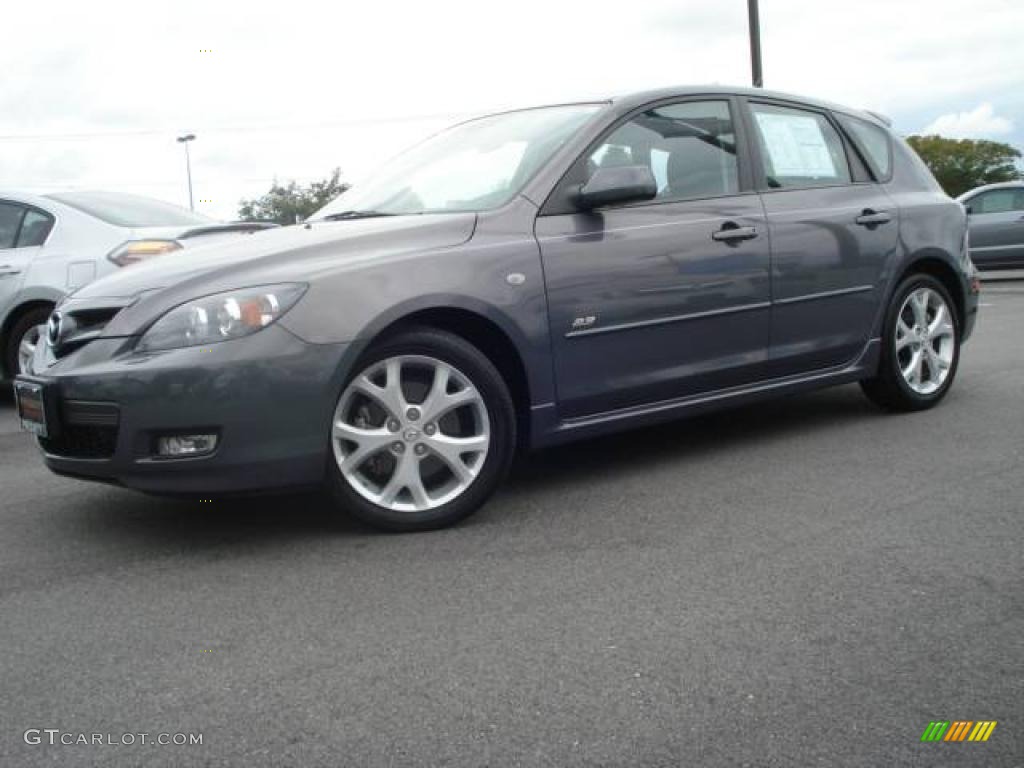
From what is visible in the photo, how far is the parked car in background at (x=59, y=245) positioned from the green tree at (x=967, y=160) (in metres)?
88.5

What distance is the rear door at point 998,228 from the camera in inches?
717

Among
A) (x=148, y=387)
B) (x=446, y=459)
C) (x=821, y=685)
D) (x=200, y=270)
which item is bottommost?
(x=821, y=685)

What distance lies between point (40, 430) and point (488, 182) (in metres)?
1.94

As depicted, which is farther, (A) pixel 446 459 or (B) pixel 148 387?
(A) pixel 446 459

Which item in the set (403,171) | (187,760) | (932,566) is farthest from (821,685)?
(403,171)

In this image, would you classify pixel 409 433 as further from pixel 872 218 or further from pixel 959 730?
pixel 872 218

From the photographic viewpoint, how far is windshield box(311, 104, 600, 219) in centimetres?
479

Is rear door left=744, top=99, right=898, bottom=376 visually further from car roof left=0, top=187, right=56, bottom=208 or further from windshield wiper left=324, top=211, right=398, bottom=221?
car roof left=0, top=187, right=56, bottom=208

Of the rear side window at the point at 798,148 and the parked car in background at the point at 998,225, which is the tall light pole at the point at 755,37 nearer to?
the parked car in background at the point at 998,225

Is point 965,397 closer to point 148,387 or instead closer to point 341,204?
point 341,204

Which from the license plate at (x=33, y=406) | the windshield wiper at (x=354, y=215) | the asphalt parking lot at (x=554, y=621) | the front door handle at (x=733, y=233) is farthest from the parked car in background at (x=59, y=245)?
Result: the front door handle at (x=733, y=233)

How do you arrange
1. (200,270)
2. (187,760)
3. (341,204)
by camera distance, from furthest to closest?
(341,204) < (200,270) < (187,760)

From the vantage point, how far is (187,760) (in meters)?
2.45

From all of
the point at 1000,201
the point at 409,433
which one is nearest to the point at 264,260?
the point at 409,433
